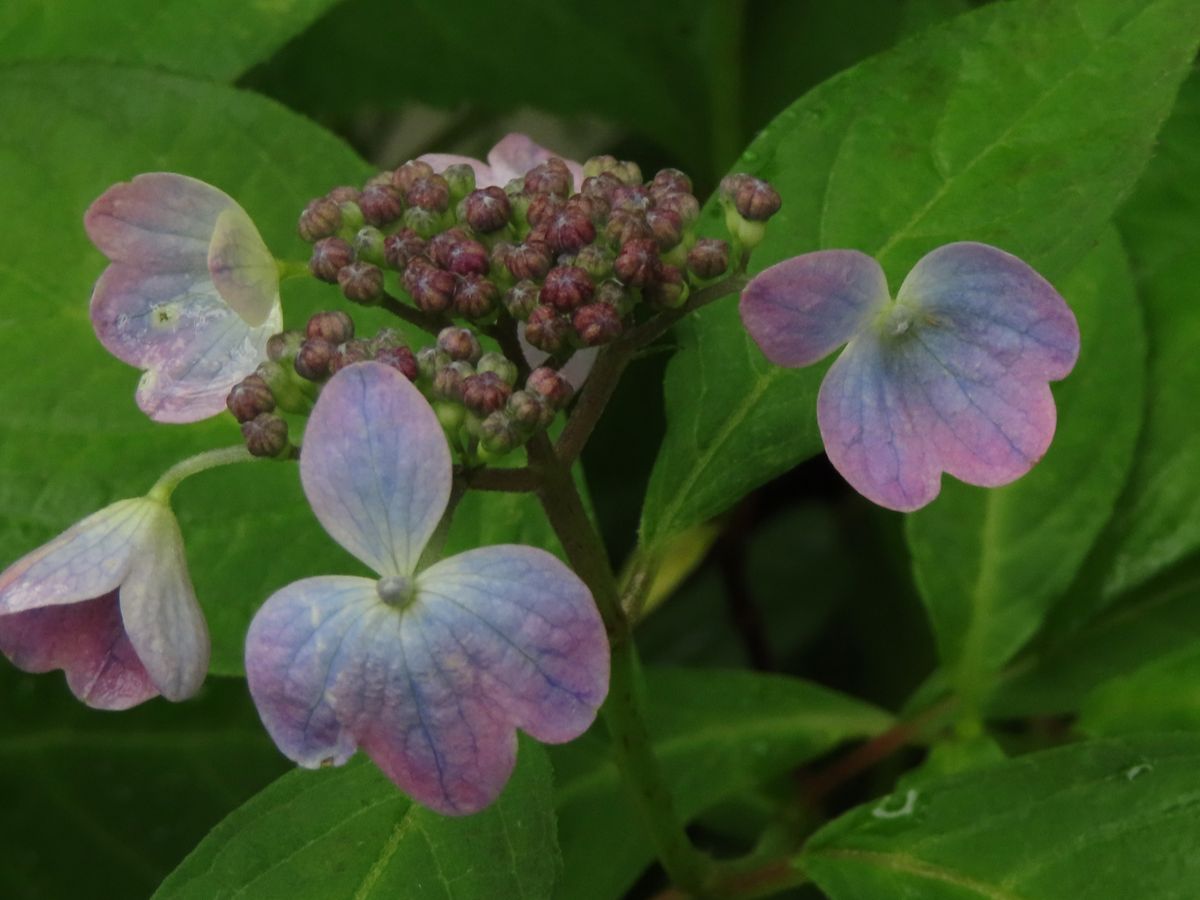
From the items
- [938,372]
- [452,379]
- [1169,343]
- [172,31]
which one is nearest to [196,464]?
[452,379]

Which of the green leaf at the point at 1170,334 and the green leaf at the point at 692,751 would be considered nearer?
the green leaf at the point at 692,751

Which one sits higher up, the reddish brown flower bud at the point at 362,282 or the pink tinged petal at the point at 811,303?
the pink tinged petal at the point at 811,303

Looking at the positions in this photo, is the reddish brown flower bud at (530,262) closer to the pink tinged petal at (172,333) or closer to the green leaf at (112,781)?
the pink tinged petal at (172,333)

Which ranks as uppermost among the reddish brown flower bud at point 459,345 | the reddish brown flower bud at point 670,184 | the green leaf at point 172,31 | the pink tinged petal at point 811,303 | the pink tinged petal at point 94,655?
the pink tinged petal at point 811,303

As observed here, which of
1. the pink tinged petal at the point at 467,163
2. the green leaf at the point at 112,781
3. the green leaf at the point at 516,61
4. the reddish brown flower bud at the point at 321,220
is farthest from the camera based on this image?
the green leaf at the point at 516,61

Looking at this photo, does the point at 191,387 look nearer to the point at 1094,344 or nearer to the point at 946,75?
the point at 946,75

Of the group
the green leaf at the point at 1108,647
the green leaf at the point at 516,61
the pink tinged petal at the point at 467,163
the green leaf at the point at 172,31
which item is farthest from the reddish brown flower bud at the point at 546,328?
the green leaf at the point at 516,61

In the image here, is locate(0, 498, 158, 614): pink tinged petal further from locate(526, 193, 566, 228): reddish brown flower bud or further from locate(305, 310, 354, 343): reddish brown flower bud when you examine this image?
locate(526, 193, 566, 228): reddish brown flower bud

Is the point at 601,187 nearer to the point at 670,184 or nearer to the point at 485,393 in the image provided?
the point at 670,184

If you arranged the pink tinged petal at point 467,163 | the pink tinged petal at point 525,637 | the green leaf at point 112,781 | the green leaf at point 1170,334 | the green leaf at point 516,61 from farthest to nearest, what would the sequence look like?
1. the green leaf at point 516,61
2. the green leaf at point 112,781
3. the green leaf at point 1170,334
4. the pink tinged petal at point 467,163
5. the pink tinged petal at point 525,637
